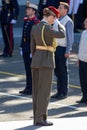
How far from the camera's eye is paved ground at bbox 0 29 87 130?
32.6 ft

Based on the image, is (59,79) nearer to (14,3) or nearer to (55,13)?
(55,13)

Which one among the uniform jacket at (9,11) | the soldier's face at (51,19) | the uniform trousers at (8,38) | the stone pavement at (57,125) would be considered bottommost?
the stone pavement at (57,125)

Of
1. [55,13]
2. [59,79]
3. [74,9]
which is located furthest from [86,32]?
[74,9]

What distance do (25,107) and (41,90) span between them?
1697 mm

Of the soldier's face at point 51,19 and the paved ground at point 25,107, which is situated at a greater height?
the soldier's face at point 51,19

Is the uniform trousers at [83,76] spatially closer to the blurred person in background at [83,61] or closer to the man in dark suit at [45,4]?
the blurred person in background at [83,61]

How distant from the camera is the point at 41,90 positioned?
9.59 meters

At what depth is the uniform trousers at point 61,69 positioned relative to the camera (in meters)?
11.8

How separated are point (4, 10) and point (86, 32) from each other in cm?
596

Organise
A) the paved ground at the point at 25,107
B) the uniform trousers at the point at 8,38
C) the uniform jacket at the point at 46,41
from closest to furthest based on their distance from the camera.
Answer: the uniform jacket at the point at 46,41 < the paved ground at the point at 25,107 < the uniform trousers at the point at 8,38

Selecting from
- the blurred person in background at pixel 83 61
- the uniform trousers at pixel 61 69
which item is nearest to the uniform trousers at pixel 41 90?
the blurred person in background at pixel 83 61

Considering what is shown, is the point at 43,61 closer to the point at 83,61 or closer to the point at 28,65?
the point at 83,61

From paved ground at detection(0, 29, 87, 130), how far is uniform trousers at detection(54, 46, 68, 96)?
0.23 meters

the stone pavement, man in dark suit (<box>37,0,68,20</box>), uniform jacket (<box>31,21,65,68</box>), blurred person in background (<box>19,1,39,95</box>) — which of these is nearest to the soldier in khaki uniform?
uniform jacket (<box>31,21,65,68</box>)
